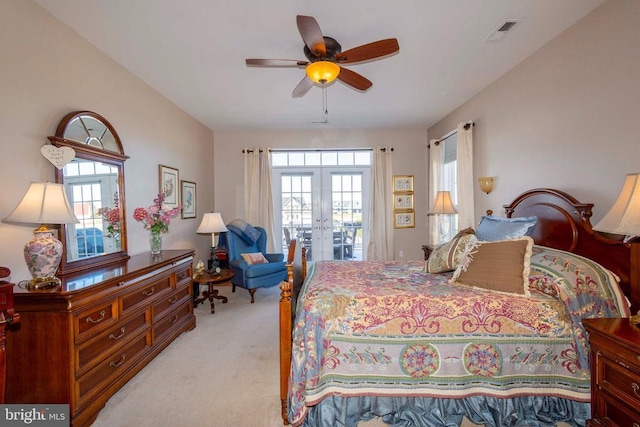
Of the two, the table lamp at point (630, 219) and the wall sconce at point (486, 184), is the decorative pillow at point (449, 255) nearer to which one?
the table lamp at point (630, 219)

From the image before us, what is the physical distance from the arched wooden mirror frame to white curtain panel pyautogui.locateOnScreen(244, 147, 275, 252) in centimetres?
258

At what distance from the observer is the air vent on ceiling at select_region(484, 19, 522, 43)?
229 centimetres

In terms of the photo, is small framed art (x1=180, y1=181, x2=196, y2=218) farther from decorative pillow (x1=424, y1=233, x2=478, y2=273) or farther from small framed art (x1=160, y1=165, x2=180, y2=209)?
decorative pillow (x1=424, y1=233, x2=478, y2=273)

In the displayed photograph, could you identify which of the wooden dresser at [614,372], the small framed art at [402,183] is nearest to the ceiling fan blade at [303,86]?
the wooden dresser at [614,372]

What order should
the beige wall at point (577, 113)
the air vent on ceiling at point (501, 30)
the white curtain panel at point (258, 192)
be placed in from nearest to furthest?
1. the beige wall at point (577, 113)
2. the air vent on ceiling at point (501, 30)
3. the white curtain panel at point (258, 192)

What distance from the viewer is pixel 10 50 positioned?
1.84 m

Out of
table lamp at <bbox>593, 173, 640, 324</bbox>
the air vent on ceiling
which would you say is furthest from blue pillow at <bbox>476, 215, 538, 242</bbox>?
the air vent on ceiling

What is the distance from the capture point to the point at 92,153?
7.96 feet

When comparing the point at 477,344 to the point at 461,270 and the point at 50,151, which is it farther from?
the point at 50,151

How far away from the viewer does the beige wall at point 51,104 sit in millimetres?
1843

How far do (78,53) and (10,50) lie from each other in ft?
2.03

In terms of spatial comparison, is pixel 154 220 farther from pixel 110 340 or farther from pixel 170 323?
pixel 110 340

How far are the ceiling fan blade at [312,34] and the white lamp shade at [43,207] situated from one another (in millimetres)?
1861

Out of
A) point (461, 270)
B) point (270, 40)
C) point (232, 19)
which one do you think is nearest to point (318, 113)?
point (270, 40)
